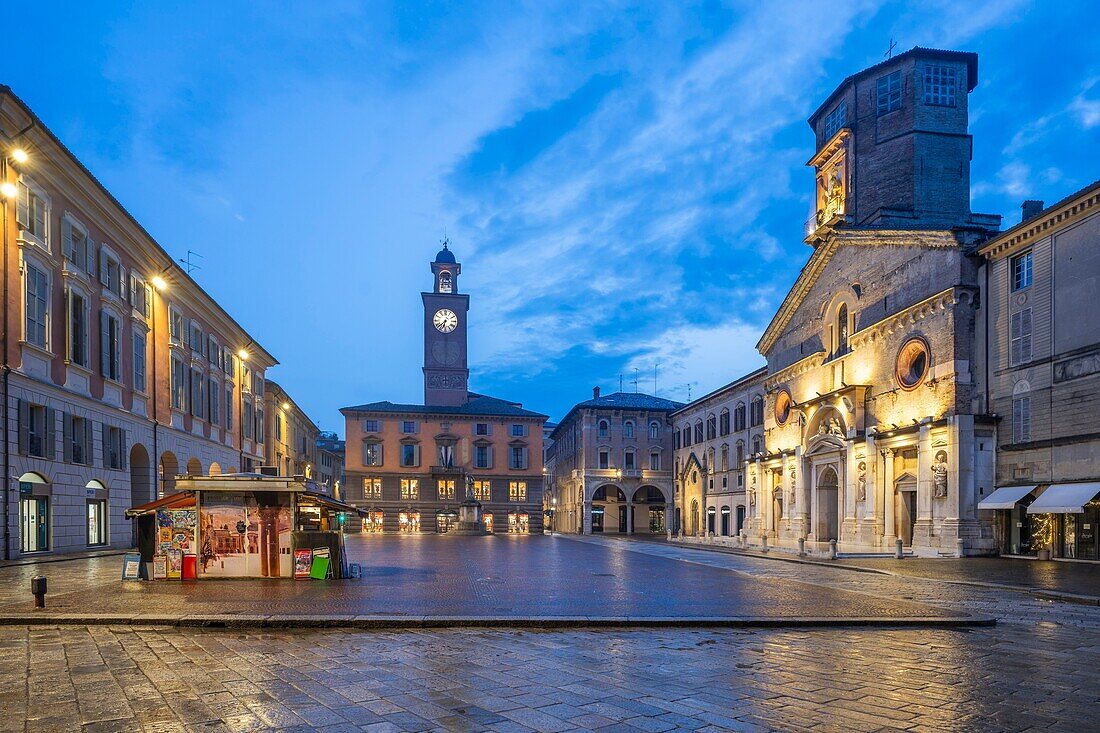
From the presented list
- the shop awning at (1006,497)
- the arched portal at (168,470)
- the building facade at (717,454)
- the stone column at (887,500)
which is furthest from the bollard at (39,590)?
the building facade at (717,454)

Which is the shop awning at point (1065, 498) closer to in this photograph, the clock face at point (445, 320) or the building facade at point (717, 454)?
the building facade at point (717, 454)

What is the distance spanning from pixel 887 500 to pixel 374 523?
4856 cm

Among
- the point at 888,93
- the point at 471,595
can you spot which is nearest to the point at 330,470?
the point at 888,93

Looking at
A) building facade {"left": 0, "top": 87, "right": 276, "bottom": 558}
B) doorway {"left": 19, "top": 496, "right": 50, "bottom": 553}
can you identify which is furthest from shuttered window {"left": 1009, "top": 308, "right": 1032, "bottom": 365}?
doorway {"left": 19, "top": 496, "right": 50, "bottom": 553}

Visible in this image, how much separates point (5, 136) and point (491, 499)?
180ft

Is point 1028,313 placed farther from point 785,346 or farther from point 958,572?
point 785,346

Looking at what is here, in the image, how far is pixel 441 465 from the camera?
72.8m

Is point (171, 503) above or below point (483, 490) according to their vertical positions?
above

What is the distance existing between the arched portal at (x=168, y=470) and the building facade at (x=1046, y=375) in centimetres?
3682

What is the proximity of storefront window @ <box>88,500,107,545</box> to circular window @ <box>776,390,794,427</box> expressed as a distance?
36.5 meters

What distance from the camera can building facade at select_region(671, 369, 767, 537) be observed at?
195 feet

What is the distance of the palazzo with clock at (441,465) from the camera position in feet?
237

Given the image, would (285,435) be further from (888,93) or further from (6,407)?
(888,93)

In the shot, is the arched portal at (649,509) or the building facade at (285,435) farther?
the arched portal at (649,509)
